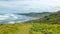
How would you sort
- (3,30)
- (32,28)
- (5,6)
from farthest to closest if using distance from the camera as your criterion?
(5,6), (32,28), (3,30)

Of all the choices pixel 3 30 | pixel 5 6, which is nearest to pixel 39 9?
pixel 5 6

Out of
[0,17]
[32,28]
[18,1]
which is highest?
[18,1]

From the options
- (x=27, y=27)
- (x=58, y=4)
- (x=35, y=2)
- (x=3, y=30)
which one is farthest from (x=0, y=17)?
(x=58, y=4)

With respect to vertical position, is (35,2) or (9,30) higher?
(35,2)

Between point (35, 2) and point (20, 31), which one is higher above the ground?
point (35, 2)

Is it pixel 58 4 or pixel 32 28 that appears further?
pixel 58 4

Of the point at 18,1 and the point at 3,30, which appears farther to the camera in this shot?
the point at 18,1

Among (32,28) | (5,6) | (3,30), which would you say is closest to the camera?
(3,30)

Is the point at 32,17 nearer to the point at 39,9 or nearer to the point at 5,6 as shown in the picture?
the point at 39,9

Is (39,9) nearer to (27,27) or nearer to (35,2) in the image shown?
(35,2)
